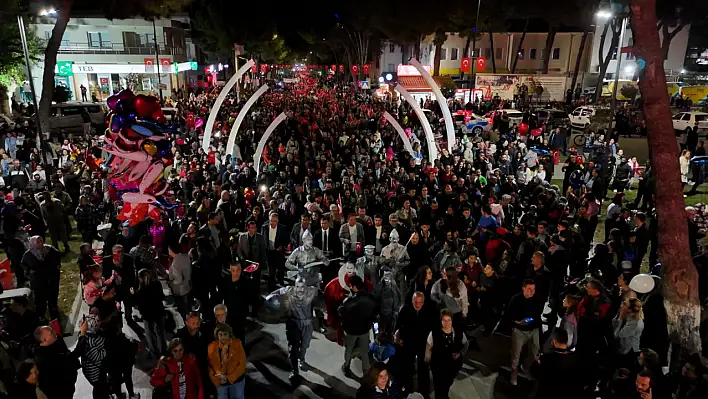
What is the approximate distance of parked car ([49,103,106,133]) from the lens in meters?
25.4

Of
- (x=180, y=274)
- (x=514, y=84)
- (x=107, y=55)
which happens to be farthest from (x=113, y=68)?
(x=180, y=274)

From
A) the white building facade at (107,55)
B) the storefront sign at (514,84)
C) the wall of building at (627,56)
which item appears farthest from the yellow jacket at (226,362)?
the wall of building at (627,56)

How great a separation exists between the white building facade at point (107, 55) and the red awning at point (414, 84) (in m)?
19.0

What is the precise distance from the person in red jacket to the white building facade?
117ft

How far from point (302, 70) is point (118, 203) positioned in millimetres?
138403

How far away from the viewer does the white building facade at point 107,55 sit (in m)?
38.5

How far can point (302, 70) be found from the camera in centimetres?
14300

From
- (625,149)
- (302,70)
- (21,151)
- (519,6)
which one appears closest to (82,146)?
(21,151)

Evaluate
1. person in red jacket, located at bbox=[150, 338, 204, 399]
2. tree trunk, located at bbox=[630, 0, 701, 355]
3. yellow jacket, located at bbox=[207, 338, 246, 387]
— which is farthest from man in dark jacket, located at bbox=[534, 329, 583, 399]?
person in red jacket, located at bbox=[150, 338, 204, 399]

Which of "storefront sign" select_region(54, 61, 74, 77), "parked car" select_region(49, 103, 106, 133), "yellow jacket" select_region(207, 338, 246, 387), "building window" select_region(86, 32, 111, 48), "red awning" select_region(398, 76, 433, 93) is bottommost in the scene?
"yellow jacket" select_region(207, 338, 246, 387)

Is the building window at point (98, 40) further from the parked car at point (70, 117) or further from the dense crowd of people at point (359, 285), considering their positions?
the dense crowd of people at point (359, 285)

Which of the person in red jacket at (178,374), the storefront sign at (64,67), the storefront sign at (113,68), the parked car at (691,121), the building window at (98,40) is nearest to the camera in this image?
the person in red jacket at (178,374)

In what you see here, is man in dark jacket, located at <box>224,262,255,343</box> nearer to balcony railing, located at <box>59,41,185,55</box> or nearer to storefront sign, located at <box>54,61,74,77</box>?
storefront sign, located at <box>54,61,74,77</box>

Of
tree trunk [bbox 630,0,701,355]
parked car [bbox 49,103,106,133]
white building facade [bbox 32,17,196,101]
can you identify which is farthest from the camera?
white building facade [bbox 32,17,196,101]
